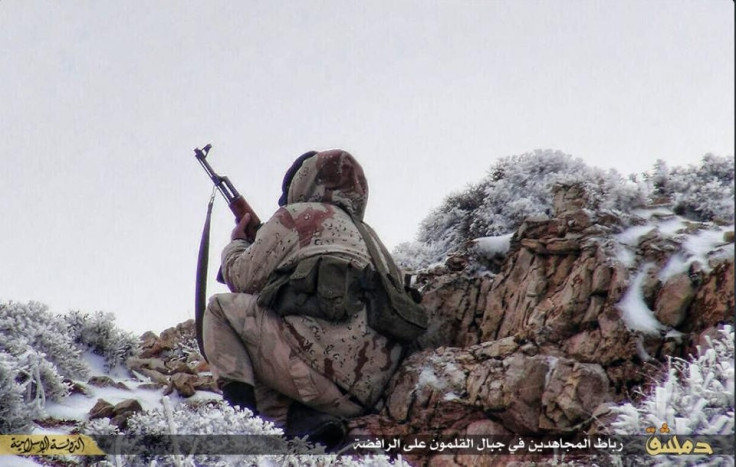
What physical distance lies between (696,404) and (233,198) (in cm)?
470

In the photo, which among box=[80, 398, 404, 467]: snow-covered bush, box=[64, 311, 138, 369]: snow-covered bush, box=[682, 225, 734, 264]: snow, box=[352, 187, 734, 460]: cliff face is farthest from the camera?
box=[64, 311, 138, 369]: snow-covered bush

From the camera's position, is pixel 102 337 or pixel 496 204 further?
pixel 496 204

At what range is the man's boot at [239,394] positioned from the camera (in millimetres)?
5852

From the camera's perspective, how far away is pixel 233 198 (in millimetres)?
7438

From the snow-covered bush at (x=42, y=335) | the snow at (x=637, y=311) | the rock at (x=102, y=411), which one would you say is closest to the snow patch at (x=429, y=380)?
the snow at (x=637, y=311)

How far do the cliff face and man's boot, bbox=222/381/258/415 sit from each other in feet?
2.73

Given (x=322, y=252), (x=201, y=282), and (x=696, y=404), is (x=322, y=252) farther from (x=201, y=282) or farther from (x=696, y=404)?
(x=696, y=404)

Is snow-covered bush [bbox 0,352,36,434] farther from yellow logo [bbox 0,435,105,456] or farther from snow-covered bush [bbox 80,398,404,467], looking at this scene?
snow-covered bush [bbox 80,398,404,467]

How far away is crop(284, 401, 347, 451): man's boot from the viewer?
5.75 meters

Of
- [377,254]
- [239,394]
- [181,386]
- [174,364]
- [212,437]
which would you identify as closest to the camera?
[212,437]

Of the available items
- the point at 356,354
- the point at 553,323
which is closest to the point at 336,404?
the point at 356,354

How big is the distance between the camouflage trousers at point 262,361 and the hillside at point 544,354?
1.02 feet

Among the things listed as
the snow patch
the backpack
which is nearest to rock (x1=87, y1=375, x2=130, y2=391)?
the backpack
